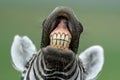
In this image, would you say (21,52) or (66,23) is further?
(21,52)

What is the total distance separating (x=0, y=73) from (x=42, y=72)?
15.5ft

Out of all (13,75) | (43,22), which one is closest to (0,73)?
(13,75)

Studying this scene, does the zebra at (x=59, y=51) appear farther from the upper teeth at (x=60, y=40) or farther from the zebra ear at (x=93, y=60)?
the zebra ear at (x=93, y=60)

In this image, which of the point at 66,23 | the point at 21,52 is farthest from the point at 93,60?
the point at 66,23

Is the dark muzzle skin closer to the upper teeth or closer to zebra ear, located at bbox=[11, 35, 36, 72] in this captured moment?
the upper teeth

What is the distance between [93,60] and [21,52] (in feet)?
1.40

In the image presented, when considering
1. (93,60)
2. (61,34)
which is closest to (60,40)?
(61,34)

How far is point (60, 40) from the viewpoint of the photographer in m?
3.31

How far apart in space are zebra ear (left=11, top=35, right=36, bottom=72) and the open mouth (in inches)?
21.3

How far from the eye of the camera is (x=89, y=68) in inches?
154

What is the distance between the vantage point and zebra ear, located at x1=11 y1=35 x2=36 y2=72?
3.90 meters

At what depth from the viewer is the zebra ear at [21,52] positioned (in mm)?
3900

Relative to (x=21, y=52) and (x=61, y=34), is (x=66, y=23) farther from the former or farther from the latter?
(x=21, y=52)

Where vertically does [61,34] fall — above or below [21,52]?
below
